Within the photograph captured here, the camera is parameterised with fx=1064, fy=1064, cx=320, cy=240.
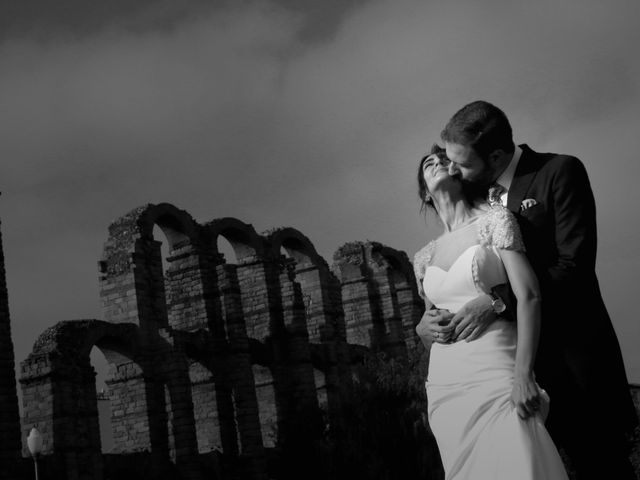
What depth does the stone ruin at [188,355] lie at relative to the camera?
787 inches

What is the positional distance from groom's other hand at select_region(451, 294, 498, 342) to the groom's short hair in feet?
2.03

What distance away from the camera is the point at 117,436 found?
22.7m

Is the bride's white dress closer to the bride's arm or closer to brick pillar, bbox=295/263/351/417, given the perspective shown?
the bride's arm

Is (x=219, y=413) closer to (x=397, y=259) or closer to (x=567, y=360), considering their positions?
(x=397, y=259)

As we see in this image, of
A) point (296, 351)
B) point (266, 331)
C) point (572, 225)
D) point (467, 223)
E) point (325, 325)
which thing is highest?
point (325, 325)

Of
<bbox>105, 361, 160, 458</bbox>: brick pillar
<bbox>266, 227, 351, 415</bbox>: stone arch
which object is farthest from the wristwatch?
<bbox>266, 227, 351, 415</bbox>: stone arch

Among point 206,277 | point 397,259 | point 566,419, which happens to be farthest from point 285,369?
point 566,419

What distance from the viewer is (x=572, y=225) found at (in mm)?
4305

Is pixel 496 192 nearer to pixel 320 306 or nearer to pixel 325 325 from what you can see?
pixel 320 306

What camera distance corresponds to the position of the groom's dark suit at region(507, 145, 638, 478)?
424cm

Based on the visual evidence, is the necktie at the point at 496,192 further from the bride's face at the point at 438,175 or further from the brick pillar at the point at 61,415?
the brick pillar at the point at 61,415

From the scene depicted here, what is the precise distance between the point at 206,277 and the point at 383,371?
4.87 m

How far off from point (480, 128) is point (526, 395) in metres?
1.11

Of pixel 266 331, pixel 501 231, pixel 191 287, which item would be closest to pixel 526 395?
pixel 501 231
